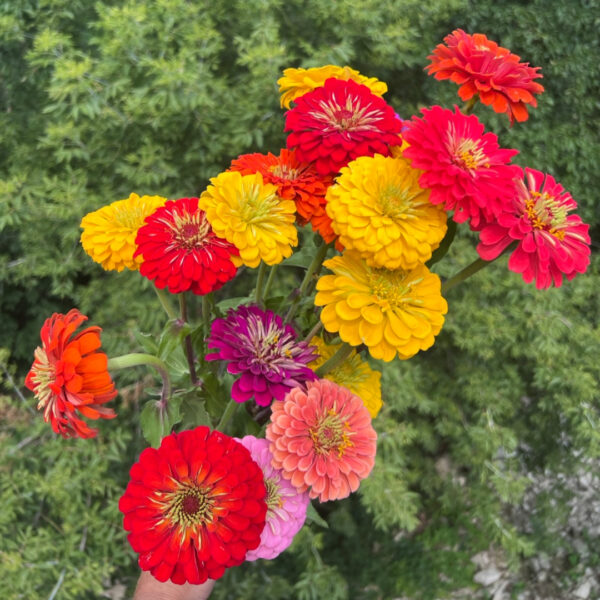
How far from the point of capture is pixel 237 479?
428mm

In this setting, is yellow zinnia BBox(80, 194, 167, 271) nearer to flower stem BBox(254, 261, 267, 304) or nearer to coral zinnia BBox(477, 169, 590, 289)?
flower stem BBox(254, 261, 267, 304)

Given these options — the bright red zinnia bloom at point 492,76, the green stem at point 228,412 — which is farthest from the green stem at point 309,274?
the bright red zinnia bloom at point 492,76

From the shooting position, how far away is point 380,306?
0.45m

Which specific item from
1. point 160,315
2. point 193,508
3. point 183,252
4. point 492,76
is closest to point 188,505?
point 193,508

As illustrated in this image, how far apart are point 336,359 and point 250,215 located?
169mm

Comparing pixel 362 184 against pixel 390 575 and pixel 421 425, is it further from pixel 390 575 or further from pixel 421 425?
pixel 390 575

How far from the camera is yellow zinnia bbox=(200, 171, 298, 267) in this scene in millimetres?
481

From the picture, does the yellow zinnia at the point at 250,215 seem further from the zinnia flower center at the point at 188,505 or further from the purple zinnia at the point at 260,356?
the zinnia flower center at the point at 188,505

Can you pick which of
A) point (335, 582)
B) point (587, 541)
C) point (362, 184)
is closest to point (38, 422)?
point (335, 582)

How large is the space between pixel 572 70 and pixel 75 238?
140 cm

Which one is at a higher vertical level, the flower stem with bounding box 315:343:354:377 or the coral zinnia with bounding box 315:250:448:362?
the coral zinnia with bounding box 315:250:448:362

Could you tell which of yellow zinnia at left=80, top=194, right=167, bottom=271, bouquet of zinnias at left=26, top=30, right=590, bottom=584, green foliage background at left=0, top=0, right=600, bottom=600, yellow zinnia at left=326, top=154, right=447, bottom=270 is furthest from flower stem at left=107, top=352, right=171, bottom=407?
green foliage background at left=0, top=0, right=600, bottom=600

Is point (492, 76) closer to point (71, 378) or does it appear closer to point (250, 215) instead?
point (250, 215)

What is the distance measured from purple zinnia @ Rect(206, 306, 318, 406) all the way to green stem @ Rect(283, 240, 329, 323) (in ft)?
0.23
